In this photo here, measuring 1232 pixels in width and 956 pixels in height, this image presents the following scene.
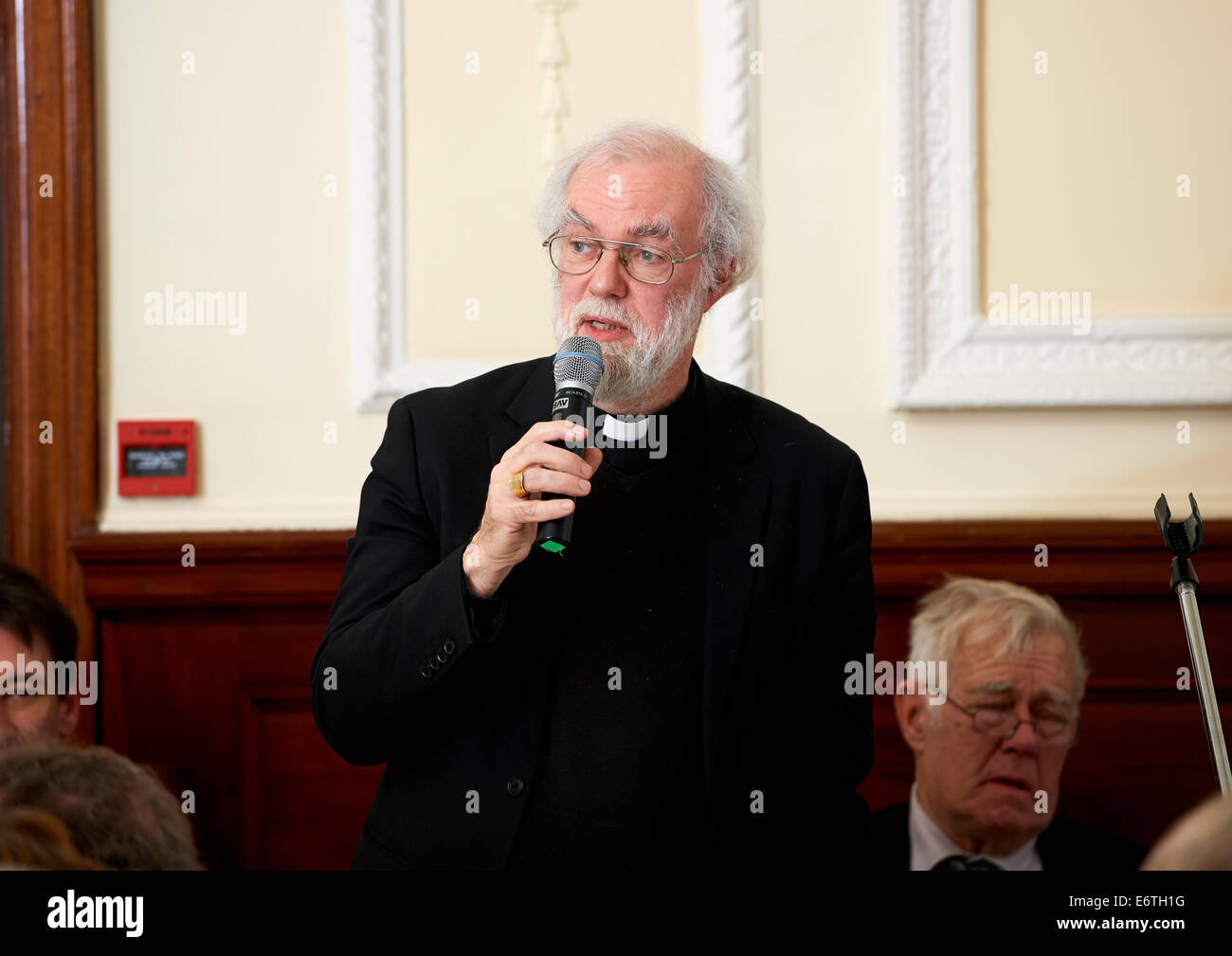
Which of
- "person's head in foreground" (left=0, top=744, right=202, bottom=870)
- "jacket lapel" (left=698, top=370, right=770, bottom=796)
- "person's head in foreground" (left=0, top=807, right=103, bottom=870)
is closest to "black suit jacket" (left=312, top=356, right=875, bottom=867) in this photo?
"jacket lapel" (left=698, top=370, right=770, bottom=796)

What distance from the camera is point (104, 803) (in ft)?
4.13

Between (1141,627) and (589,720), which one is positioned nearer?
(589,720)

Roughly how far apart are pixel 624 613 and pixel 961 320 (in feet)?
4.91

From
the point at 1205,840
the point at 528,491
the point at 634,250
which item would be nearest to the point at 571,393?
the point at 528,491

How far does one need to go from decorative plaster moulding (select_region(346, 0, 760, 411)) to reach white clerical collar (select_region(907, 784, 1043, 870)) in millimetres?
1079

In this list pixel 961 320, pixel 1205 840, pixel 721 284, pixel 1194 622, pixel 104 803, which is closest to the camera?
pixel 1205 840

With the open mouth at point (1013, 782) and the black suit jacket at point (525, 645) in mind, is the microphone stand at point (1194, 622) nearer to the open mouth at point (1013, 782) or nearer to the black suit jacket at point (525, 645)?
the black suit jacket at point (525, 645)

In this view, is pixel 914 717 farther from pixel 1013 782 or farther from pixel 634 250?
pixel 634 250

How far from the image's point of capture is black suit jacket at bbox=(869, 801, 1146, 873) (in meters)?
2.51

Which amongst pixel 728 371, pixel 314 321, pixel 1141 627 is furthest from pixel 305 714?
pixel 1141 627

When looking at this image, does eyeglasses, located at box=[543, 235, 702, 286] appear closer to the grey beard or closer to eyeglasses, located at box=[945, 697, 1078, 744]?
the grey beard

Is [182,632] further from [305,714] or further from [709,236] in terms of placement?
[709,236]

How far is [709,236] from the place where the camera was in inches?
81.7

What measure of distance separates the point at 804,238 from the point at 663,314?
1152 mm
